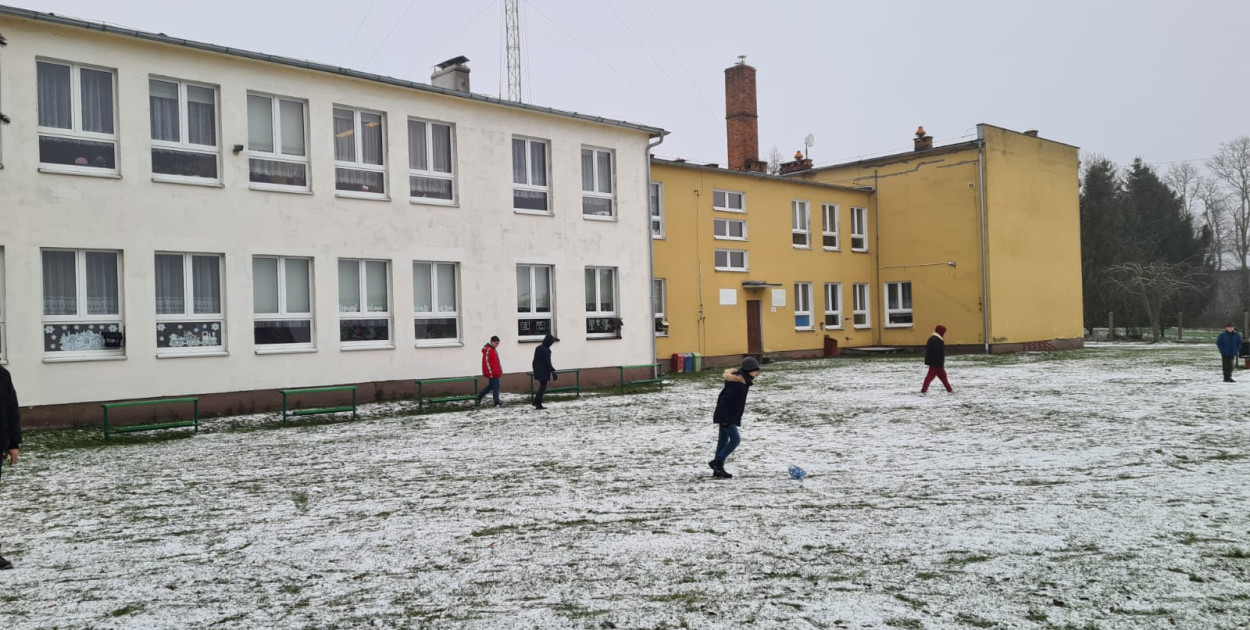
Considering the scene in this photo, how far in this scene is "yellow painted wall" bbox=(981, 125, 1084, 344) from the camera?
32.4 m

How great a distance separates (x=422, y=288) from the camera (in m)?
19.2

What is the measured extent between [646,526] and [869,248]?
3007cm

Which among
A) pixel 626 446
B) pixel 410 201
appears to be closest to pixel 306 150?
pixel 410 201

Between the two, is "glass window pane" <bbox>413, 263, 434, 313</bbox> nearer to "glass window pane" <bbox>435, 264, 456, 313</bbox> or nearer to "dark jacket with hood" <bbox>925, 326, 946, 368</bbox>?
"glass window pane" <bbox>435, 264, 456, 313</bbox>

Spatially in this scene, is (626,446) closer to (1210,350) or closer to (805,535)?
(805,535)

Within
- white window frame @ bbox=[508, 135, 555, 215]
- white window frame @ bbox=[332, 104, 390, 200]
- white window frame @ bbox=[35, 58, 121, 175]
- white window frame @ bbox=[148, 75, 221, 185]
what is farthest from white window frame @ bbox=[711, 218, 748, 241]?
white window frame @ bbox=[35, 58, 121, 175]

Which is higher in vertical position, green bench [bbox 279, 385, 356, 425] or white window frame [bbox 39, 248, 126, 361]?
white window frame [bbox 39, 248, 126, 361]

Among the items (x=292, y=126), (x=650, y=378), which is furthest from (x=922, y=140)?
(x=292, y=126)

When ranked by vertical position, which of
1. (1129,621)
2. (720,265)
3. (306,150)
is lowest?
(1129,621)

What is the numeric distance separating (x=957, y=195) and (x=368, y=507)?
2956cm

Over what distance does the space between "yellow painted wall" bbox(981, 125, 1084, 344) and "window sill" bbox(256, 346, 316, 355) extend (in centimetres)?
2516

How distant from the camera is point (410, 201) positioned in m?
18.8

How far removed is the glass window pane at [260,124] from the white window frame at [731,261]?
51.7 ft

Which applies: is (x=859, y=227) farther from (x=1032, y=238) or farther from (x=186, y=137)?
(x=186, y=137)
